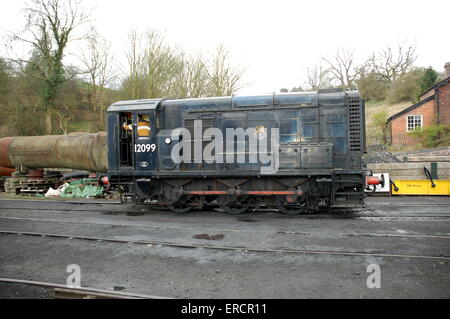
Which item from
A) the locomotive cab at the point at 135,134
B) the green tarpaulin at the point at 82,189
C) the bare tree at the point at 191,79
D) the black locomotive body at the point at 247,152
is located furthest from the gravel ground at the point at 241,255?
the bare tree at the point at 191,79

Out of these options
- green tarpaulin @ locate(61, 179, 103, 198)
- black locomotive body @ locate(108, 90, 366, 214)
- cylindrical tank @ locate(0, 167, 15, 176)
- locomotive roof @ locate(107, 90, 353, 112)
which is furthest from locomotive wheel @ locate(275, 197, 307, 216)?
cylindrical tank @ locate(0, 167, 15, 176)

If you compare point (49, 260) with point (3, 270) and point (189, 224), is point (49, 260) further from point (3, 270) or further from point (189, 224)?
point (189, 224)

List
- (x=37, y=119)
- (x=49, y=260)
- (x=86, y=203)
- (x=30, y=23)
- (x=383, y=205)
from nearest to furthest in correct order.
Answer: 1. (x=49, y=260)
2. (x=383, y=205)
3. (x=86, y=203)
4. (x=30, y=23)
5. (x=37, y=119)

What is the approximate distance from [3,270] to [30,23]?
25552 millimetres

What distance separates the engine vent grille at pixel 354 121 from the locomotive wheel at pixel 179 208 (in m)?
5.62

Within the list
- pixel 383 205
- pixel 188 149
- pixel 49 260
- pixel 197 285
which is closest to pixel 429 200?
pixel 383 205

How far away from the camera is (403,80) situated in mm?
40438

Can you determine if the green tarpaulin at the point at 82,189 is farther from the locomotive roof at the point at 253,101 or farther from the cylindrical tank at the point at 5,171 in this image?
the locomotive roof at the point at 253,101

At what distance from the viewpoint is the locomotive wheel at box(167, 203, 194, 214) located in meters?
11.5

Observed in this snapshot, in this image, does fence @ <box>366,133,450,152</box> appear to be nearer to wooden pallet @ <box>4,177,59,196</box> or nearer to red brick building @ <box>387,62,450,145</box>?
red brick building @ <box>387,62,450,145</box>

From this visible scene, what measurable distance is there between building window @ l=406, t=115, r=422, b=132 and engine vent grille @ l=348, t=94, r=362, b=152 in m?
21.1

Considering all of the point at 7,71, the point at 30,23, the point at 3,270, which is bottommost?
the point at 3,270

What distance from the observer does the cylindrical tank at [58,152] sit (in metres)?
14.9

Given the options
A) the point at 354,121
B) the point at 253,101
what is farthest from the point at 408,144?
the point at 253,101
